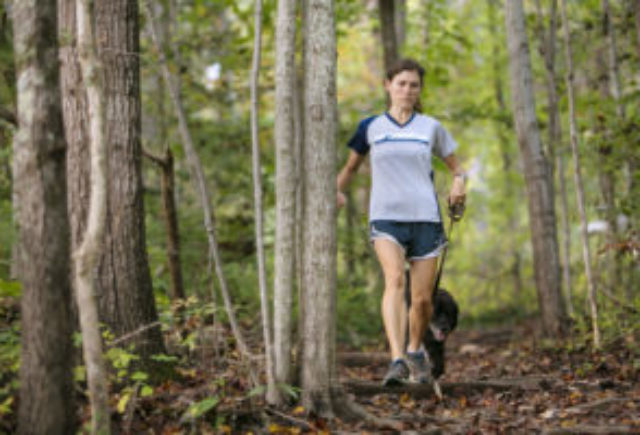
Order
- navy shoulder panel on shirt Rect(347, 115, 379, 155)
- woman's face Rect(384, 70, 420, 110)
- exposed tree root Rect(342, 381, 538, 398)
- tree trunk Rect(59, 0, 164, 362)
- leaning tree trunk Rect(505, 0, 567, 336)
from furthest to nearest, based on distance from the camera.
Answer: leaning tree trunk Rect(505, 0, 567, 336), navy shoulder panel on shirt Rect(347, 115, 379, 155), woman's face Rect(384, 70, 420, 110), exposed tree root Rect(342, 381, 538, 398), tree trunk Rect(59, 0, 164, 362)

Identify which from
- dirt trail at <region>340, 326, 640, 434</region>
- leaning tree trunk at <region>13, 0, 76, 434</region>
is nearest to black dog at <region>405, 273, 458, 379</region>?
dirt trail at <region>340, 326, 640, 434</region>

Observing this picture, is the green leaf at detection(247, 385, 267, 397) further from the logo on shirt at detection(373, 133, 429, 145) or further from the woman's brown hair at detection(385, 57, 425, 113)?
the woman's brown hair at detection(385, 57, 425, 113)

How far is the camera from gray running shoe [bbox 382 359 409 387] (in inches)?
213

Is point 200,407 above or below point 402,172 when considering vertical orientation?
below

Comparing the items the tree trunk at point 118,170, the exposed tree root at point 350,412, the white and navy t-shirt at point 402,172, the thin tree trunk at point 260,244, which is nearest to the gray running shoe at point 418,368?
the exposed tree root at point 350,412

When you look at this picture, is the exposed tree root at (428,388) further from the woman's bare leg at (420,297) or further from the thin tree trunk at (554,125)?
the thin tree trunk at (554,125)

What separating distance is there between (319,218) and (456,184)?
1.49 metres

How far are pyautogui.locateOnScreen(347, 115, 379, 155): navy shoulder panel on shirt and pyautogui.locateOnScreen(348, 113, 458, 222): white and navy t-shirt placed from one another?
0.36 ft

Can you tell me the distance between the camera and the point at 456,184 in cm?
583

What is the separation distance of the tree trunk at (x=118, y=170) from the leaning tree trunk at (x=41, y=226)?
1.36m

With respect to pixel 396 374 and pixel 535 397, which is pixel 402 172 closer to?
pixel 396 374

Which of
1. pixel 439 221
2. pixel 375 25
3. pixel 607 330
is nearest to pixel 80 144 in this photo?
pixel 439 221

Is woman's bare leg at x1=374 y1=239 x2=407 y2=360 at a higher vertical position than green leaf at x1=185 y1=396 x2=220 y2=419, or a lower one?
higher

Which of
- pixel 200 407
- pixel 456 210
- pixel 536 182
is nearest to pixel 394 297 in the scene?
pixel 456 210
